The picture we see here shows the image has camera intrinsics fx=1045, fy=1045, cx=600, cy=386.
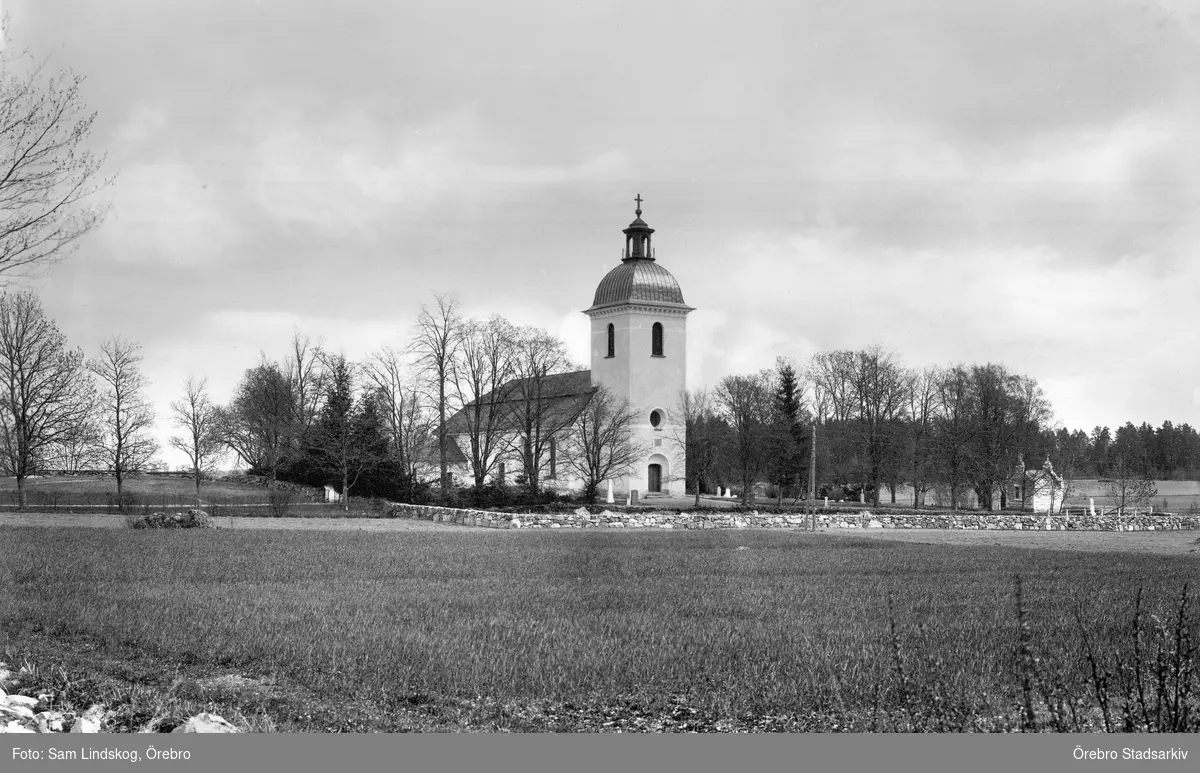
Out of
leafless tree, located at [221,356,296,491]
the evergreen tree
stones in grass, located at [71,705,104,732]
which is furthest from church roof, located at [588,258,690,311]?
stones in grass, located at [71,705,104,732]

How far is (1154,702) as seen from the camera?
20.4 ft

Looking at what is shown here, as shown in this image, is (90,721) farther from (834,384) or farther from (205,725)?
(834,384)

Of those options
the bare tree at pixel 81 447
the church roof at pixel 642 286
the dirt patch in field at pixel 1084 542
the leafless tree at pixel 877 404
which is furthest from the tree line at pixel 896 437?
the bare tree at pixel 81 447

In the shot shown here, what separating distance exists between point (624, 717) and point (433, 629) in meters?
3.49

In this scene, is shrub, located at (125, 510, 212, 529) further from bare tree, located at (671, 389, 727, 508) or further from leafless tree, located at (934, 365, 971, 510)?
leafless tree, located at (934, 365, 971, 510)

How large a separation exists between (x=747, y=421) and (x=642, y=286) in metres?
12.2

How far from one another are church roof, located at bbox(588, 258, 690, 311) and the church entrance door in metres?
9.65

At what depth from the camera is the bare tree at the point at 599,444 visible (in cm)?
4936

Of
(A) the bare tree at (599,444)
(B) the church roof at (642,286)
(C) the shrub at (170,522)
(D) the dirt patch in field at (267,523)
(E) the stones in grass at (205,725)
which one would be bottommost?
(D) the dirt patch in field at (267,523)

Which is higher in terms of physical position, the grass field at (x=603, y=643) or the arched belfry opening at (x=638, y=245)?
the arched belfry opening at (x=638, y=245)

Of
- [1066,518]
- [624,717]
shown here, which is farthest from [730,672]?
[1066,518]

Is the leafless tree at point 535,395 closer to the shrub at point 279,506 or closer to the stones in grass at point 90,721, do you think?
the shrub at point 279,506

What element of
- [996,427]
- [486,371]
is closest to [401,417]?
[486,371]

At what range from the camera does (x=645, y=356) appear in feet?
200
